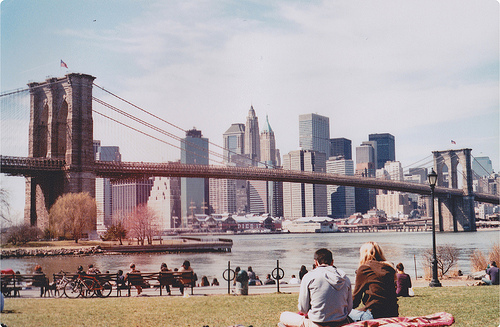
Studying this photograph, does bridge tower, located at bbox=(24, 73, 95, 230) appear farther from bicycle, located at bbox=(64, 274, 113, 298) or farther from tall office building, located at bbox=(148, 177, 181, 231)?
tall office building, located at bbox=(148, 177, 181, 231)

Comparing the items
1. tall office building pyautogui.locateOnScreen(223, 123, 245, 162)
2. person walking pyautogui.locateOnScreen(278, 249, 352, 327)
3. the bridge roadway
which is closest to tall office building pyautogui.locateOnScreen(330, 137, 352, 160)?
tall office building pyautogui.locateOnScreen(223, 123, 245, 162)

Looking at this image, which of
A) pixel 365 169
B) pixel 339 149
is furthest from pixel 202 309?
pixel 339 149

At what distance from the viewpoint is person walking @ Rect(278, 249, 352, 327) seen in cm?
532

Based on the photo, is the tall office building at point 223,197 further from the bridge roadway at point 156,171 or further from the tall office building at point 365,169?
the bridge roadway at point 156,171

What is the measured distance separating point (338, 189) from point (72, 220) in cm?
11164

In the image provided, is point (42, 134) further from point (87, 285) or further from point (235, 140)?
point (235, 140)

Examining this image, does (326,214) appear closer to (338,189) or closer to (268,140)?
(338,189)

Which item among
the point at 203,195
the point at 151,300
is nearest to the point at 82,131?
the point at 151,300

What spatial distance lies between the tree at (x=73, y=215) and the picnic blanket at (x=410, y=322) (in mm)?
39844

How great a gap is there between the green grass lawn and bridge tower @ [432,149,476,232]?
60.4 meters

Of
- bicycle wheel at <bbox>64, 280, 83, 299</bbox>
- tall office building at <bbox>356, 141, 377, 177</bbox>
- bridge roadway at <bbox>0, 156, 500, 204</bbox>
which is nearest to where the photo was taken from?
bicycle wheel at <bbox>64, 280, 83, 299</bbox>

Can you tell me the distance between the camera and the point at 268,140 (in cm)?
10531

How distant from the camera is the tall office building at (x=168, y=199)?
155 meters

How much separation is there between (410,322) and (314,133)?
334ft
